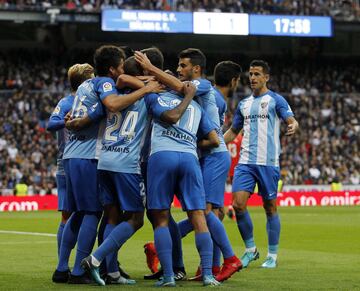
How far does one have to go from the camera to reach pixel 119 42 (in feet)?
151

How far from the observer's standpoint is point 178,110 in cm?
959

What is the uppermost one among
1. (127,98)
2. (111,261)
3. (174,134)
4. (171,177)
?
(127,98)

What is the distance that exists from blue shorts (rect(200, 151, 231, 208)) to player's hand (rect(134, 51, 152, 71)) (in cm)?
145

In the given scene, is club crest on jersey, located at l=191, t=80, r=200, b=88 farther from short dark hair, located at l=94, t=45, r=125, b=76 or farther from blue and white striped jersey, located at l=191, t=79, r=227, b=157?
short dark hair, located at l=94, t=45, r=125, b=76

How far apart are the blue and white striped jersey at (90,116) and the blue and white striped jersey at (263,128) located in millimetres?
3020

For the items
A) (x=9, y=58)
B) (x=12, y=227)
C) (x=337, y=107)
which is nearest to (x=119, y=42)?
(x=9, y=58)

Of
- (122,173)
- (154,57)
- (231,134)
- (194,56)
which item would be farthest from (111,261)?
(231,134)

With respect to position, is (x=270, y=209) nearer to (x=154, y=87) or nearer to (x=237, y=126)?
(x=237, y=126)

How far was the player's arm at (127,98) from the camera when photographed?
31.6ft

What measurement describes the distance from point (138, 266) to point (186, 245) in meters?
3.76

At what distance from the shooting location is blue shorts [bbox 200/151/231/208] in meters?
A: 10.5

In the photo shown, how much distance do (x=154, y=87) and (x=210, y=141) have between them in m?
1.01

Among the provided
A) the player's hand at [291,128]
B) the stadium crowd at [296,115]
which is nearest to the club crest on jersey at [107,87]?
the player's hand at [291,128]

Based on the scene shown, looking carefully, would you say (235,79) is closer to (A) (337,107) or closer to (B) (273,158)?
(B) (273,158)
